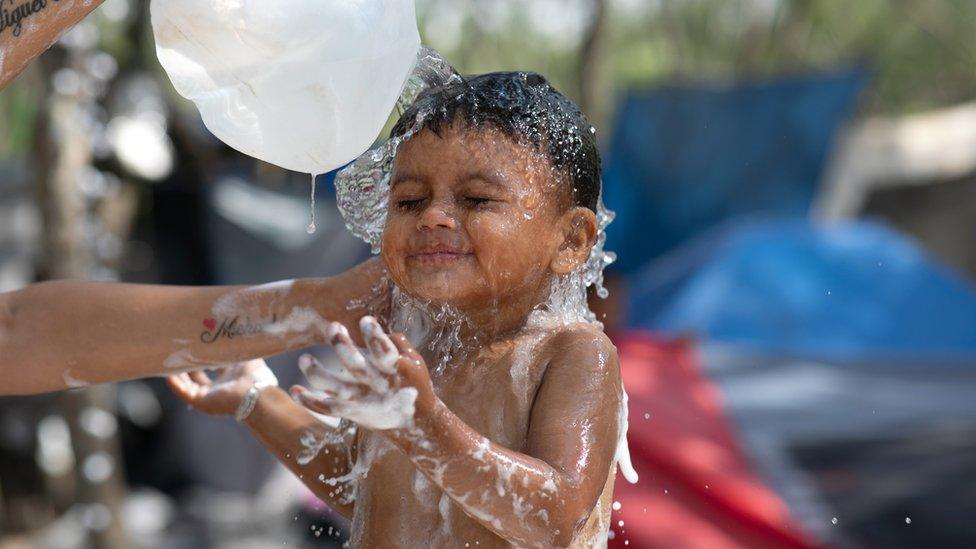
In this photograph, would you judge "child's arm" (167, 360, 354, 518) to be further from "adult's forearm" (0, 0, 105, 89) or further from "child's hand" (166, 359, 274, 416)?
"adult's forearm" (0, 0, 105, 89)

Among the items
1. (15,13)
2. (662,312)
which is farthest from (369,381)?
(662,312)

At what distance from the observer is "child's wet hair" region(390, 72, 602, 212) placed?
2.01m

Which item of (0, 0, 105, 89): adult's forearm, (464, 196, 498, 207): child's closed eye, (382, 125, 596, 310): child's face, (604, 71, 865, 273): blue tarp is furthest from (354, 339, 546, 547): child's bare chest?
(604, 71, 865, 273): blue tarp

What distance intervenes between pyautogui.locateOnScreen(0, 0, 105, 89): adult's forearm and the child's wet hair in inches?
23.3

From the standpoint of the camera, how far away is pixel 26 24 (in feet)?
6.43

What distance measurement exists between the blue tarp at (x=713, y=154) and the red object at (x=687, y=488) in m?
1.91

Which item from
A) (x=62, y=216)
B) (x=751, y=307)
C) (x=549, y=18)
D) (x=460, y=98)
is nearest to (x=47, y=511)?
(x=62, y=216)

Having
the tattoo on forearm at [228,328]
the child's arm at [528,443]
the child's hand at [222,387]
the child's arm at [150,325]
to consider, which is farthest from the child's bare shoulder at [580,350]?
the child's hand at [222,387]

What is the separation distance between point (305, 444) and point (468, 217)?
2.32 ft

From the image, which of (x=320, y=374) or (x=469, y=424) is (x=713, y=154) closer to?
(x=469, y=424)

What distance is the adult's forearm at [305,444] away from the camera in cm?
231

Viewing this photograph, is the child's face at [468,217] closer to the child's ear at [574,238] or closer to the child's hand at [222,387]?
the child's ear at [574,238]

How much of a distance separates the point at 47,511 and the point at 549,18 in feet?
26.2

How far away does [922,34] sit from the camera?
19.9 meters
